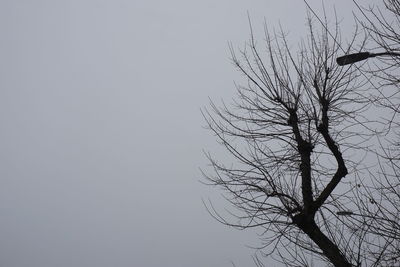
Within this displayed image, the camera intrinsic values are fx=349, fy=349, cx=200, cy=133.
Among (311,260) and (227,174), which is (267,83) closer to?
(227,174)

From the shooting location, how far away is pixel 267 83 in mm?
5684

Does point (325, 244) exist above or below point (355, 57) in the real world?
below

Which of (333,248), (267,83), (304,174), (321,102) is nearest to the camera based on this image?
(333,248)

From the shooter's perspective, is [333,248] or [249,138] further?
[249,138]

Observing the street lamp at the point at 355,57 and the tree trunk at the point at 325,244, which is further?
the street lamp at the point at 355,57

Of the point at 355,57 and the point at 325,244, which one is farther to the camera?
the point at 355,57

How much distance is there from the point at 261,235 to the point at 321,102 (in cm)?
224

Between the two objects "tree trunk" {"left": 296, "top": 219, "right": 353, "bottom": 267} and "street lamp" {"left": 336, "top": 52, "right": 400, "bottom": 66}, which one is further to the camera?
"street lamp" {"left": 336, "top": 52, "right": 400, "bottom": 66}

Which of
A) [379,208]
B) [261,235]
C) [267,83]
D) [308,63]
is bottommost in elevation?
[261,235]

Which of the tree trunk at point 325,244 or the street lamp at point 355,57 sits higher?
the street lamp at point 355,57

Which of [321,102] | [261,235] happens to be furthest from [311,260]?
[321,102]

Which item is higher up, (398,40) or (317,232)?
(398,40)

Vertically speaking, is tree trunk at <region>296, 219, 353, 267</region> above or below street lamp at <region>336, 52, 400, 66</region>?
below

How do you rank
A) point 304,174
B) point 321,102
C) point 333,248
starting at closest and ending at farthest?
point 333,248 < point 304,174 < point 321,102
